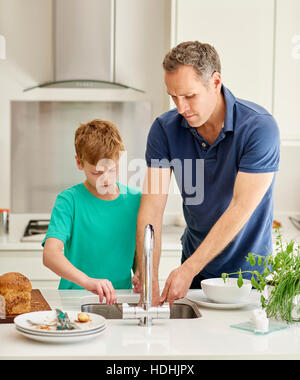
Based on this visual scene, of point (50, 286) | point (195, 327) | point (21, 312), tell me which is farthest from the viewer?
point (50, 286)

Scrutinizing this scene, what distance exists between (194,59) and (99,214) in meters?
0.64

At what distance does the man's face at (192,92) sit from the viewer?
5.82ft

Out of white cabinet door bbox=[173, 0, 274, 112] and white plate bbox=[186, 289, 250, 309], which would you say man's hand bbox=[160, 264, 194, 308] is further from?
white cabinet door bbox=[173, 0, 274, 112]

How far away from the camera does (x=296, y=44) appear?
10.8 ft

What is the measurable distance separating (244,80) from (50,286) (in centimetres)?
157

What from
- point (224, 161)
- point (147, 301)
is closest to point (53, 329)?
point (147, 301)

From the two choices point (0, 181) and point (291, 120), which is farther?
point (0, 181)

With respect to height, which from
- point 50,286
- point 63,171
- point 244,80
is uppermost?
point 244,80

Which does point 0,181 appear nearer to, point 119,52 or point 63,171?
point 63,171

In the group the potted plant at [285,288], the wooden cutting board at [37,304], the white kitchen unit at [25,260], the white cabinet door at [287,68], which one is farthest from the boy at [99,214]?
the white cabinet door at [287,68]

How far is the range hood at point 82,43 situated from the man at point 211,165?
4.37 feet

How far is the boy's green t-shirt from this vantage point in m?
2.04

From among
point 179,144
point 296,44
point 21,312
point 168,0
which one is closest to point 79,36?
point 168,0
